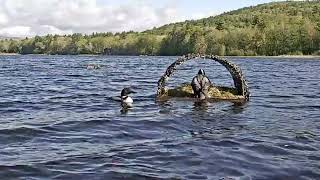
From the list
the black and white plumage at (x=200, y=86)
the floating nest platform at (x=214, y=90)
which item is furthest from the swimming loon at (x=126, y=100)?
the black and white plumage at (x=200, y=86)

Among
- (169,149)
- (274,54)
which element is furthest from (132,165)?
(274,54)

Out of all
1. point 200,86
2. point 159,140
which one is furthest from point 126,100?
point 159,140

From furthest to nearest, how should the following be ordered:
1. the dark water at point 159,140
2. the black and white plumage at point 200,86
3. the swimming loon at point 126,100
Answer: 1. the black and white plumage at point 200,86
2. the swimming loon at point 126,100
3. the dark water at point 159,140

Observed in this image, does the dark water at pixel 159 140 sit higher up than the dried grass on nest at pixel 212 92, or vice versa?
the dried grass on nest at pixel 212 92

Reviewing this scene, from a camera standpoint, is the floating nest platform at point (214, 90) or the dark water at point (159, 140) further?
the floating nest platform at point (214, 90)

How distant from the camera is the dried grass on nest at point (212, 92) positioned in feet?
86.0

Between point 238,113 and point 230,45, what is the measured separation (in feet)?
442

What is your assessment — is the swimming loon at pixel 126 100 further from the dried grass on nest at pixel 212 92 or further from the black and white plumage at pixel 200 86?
the black and white plumage at pixel 200 86

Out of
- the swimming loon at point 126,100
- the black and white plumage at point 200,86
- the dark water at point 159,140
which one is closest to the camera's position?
the dark water at point 159,140

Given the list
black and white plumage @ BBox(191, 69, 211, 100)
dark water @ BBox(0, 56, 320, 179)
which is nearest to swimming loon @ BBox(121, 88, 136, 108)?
dark water @ BBox(0, 56, 320, 179)

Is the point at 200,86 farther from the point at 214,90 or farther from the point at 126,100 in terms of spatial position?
the point at 126,100

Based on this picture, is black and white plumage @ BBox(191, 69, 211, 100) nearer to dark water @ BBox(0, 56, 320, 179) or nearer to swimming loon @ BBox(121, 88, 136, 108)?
dark water @ BBox(0, 56, 320, 179)

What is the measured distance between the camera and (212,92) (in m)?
26.4

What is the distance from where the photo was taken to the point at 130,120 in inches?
779
